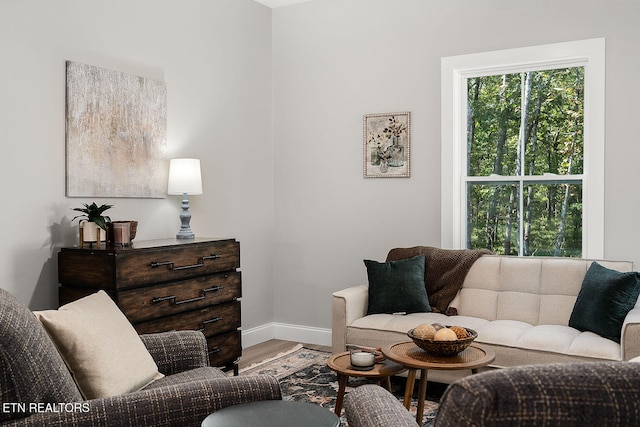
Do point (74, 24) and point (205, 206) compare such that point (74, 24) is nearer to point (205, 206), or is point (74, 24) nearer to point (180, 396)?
point (205, 206)

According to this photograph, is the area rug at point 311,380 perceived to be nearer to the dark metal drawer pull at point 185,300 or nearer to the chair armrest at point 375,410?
the dark metal drawer pull at point 185,300

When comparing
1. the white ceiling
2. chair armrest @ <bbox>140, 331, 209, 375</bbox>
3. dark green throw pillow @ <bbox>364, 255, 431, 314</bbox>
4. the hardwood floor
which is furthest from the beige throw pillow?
the white ceiling

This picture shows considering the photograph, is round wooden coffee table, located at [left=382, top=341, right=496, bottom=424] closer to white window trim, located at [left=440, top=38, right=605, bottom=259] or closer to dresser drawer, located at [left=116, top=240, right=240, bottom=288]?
dresser drawer, located at [left=116, top=240, right=240, bottom=288]

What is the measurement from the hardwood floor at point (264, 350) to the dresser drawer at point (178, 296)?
0.68 meters

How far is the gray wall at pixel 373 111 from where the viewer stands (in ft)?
13.4

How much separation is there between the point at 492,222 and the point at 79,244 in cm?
282

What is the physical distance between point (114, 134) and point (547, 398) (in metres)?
3.50

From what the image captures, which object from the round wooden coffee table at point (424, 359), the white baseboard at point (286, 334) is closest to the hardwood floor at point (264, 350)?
the white baseboard at point (286, 334)

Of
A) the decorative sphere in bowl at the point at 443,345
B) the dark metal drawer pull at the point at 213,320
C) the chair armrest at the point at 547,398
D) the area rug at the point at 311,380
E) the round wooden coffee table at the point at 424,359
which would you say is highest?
the chair armrest at the point at 547,398

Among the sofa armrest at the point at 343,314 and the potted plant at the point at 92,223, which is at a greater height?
the potted plant at the point at 92,223

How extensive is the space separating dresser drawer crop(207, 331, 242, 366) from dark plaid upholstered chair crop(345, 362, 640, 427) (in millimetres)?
3203

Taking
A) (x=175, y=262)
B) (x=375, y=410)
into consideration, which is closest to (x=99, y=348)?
(x=375, y=410)

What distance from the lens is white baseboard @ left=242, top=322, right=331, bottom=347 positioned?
204 inches

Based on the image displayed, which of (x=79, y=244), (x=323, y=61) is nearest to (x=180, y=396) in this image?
(x=79, y=244)
